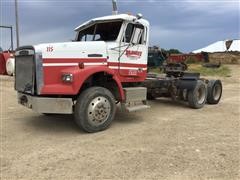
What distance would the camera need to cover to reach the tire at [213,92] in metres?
11.0

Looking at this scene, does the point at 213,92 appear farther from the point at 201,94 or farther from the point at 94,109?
the point at 94,109

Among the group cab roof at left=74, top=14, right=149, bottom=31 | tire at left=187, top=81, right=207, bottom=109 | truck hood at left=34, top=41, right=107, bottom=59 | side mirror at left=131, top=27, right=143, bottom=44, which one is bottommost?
tire at left=187, top=81, right=207, bottom=109

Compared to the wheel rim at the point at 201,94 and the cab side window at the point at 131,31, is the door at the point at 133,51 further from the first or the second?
the wheel rim at the point at 201,94

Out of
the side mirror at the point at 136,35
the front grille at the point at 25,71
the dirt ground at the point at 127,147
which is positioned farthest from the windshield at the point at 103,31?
the dirt ground at the point at 127,147

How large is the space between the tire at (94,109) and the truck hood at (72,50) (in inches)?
30.2

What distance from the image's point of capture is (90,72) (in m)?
6.91

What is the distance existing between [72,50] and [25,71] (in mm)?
1077

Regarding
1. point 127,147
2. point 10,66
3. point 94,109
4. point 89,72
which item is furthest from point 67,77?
point 10,66

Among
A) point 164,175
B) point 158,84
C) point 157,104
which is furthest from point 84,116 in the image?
point 157,104

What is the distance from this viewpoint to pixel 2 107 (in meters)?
10.5

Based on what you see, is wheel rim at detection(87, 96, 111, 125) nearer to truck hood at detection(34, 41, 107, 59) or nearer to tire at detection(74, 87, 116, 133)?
tire at detection(74, 87, 116, 133)

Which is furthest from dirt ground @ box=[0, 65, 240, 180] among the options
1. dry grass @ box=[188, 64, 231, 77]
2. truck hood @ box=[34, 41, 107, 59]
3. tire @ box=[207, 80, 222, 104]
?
dry grass @ box=[188, 64, 231, 77]

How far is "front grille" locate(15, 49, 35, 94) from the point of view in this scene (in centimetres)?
679

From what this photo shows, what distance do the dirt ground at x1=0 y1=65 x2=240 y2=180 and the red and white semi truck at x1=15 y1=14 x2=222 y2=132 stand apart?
584 millimetres
